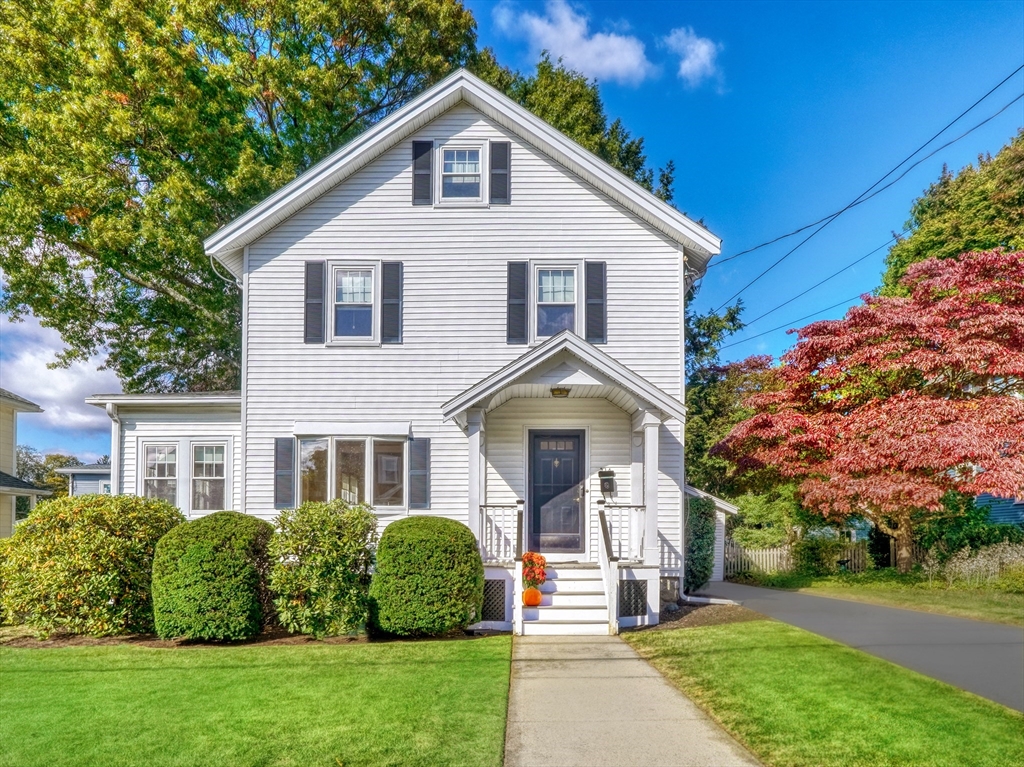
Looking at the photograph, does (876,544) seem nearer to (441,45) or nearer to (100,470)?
(441,45)

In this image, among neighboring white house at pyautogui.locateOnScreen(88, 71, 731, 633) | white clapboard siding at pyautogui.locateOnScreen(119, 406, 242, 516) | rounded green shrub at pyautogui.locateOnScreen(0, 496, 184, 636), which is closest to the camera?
rounded green shrub at pyautogui.locateOnScreen(0, 496, 184, 636)

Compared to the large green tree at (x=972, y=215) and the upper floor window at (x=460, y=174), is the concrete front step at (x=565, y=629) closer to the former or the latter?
the upper floor window at (x=460, y=174)

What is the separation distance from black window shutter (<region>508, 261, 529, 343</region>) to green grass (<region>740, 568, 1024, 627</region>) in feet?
27.0

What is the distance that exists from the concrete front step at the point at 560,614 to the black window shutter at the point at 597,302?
461cm

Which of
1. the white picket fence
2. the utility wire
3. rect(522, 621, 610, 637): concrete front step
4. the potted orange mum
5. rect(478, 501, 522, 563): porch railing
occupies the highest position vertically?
the utility wire

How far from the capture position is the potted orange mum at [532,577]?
34.2 feet

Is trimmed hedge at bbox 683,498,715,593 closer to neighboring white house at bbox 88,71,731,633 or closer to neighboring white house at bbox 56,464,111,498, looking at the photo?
neighboring white house at bbox 88,71,731,633

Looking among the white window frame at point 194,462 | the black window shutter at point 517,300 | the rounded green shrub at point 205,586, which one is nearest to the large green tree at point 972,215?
the black window shutter at point 517,300

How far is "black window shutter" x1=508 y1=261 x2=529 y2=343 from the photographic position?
12539mm

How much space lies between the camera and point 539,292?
1267 cm

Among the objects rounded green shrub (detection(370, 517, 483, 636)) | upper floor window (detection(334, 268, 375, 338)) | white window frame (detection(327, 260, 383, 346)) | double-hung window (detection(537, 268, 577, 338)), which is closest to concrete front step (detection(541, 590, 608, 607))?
rounded green shrub (detection(370, 517, 483, 636))

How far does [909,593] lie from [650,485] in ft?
22.5

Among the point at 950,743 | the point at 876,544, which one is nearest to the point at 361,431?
the point at 950,743

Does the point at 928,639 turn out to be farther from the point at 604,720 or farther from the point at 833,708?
the point at 604,720
